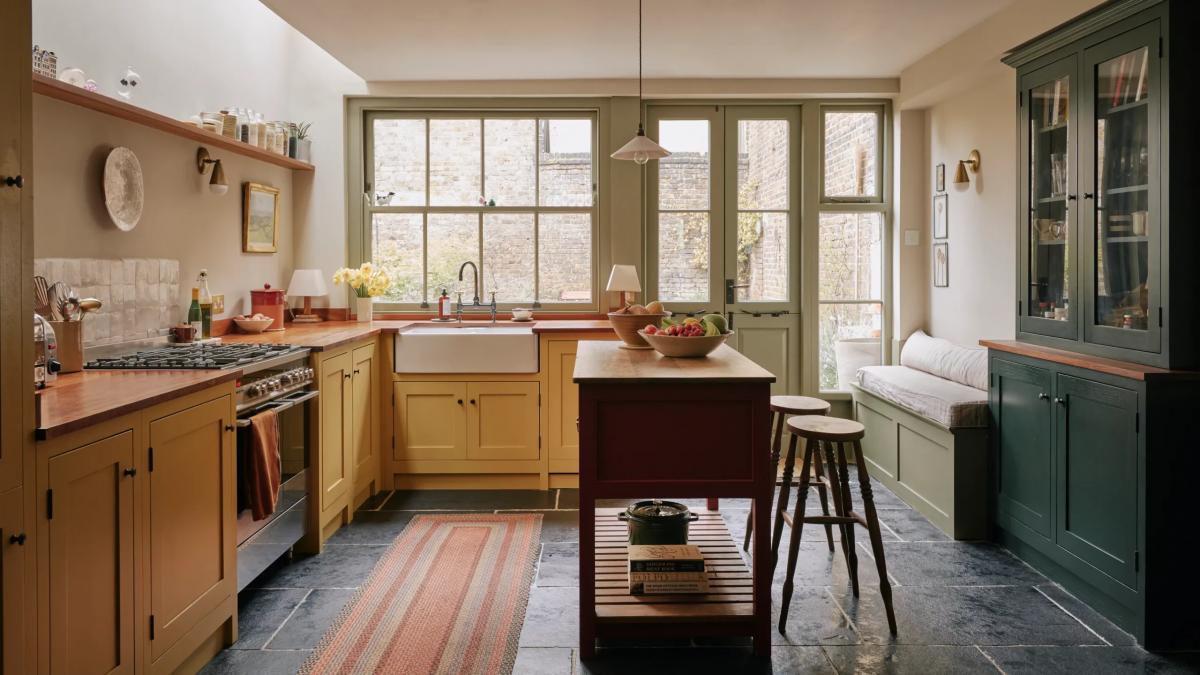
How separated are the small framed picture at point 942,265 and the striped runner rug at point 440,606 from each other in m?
3.10

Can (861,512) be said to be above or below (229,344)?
below

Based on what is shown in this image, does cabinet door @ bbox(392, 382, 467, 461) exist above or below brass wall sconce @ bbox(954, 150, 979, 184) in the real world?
below

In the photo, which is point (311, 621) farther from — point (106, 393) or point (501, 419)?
point (501, 419)

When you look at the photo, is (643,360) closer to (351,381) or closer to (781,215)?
(351,381)

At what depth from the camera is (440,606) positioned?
10.2 ft

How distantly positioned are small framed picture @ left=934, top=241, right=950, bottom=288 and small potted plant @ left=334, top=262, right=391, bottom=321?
369 cm

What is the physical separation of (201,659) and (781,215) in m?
4.41

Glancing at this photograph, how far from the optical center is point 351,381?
4250 millimetres

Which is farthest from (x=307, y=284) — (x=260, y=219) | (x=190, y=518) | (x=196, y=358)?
(x=190, y=518)

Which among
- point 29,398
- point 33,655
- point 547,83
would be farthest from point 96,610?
point 547,83

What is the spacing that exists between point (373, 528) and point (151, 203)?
192 cm

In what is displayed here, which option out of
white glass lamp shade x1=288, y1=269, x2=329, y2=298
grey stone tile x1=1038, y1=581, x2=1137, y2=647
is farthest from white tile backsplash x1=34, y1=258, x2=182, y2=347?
grey stone tile x1=1038, y1=581, x2=1137, y2=647

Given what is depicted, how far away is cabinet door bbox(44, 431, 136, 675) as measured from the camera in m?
1.86

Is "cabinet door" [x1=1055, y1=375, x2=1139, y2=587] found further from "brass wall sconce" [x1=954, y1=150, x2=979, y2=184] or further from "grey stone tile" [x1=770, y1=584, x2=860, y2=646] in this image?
"brass wall sconce" [x1=954, y1=150, x2=979, y2=184]
